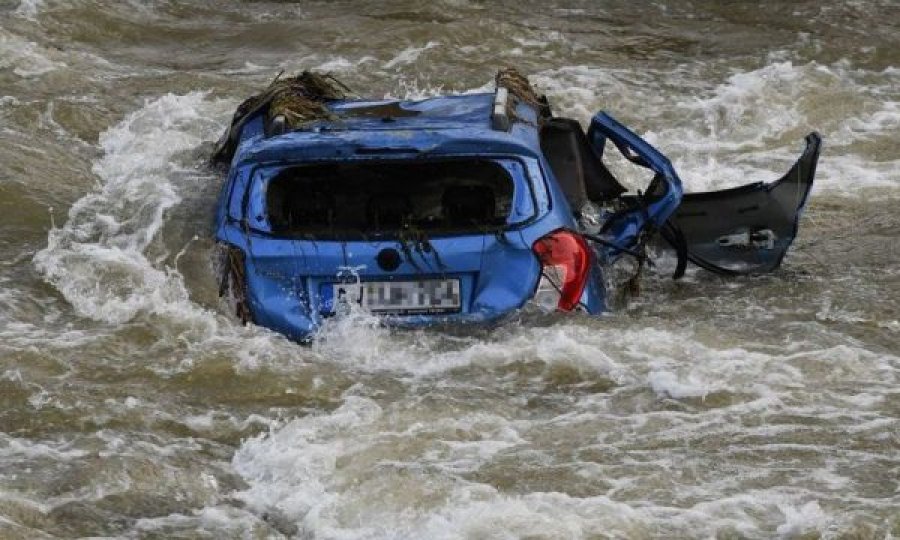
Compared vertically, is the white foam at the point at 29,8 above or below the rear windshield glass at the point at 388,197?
below

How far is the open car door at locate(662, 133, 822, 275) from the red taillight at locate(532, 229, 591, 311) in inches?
86.6

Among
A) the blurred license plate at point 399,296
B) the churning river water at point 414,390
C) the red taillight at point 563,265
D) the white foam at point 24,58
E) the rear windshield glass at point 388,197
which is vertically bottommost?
the churning river water at point 414,390

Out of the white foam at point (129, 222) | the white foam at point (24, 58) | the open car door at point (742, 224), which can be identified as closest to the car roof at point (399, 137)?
the white foam at point (129, 222)

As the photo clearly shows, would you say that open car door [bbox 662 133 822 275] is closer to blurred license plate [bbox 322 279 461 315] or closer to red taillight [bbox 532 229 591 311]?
red taillight [bbox 532 229 591 311]

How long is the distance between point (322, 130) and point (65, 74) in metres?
7.74

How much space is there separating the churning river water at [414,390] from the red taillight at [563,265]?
0.20 metres

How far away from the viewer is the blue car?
324 inches

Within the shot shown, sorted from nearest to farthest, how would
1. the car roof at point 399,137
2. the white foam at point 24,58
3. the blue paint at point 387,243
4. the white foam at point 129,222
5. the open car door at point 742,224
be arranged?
the blue paint at point 387,243 → the car roof at point 399,137 → the white foam at point 129,222 → the open car door at point 742,224 → the white foam at point 24,58

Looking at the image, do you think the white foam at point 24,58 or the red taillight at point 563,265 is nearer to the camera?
the red taillight at point 563,265

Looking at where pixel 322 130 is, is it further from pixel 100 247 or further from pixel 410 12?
pixel 410 12

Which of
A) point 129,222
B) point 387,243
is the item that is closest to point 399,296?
point 387,243

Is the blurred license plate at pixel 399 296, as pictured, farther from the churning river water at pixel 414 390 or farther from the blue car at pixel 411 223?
the churning river water at pixel 414 390

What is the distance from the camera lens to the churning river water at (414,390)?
696 centimetres

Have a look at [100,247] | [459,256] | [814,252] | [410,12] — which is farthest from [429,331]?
[410,12]
